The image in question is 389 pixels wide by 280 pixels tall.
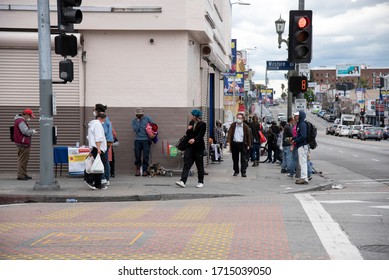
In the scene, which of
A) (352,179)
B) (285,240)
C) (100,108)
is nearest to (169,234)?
(285,240)

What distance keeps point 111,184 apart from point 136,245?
8.32m

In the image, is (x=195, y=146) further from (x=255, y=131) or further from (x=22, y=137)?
(x=255, y=131)

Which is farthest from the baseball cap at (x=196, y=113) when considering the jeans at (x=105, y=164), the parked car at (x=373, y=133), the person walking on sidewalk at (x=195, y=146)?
the parked car at (x=373, y=133)

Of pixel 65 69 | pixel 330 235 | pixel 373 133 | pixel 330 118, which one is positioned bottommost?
pixel 330 118

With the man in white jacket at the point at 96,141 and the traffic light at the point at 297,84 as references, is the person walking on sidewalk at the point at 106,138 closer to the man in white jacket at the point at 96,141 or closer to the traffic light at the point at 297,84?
the man in white jacket at the point at 96,141

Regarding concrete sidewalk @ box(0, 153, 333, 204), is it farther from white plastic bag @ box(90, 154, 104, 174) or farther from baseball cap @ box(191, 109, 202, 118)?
baseball cap @ box(191, 109, 202, 118)

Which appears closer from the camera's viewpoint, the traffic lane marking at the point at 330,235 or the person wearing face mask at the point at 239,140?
the traffic lane marking at the point at 330,235

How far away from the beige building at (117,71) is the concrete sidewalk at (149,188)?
1556 millimetres

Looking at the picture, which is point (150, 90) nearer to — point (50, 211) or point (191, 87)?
point (191, 87)

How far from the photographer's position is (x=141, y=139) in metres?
18.0

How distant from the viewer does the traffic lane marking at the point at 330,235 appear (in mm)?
7314

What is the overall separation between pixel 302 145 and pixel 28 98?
8065mm

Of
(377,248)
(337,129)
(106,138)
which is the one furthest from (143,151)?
(337,129)

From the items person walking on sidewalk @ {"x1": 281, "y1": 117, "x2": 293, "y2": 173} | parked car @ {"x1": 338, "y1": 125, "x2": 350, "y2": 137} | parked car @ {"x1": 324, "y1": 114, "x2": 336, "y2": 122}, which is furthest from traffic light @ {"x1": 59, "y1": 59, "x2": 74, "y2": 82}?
parked car @ {"x1": 324, "y1": 114, "x2": 336, "y2": 122}
